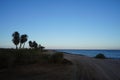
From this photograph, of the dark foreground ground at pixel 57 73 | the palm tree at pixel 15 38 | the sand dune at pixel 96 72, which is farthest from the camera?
the palm tree at pixel 15 38

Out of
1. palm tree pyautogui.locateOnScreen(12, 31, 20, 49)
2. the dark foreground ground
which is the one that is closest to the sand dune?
the dark foreground ground

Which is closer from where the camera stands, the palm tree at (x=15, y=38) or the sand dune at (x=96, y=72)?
the sand dune at (x=96, y=72)

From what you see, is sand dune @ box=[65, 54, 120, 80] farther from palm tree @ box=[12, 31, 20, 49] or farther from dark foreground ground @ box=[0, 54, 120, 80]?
palm tree @ box=[12, 31, 20, 49]

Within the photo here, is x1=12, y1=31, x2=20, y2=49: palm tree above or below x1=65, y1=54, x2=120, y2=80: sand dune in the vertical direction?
above

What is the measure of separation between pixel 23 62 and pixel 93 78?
33.1ft

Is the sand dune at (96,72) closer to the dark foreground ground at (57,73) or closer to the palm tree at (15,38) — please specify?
the dark foreground ground at (57,73)

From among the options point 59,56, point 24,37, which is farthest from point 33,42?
point 59,56

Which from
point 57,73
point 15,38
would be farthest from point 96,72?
point 15,38

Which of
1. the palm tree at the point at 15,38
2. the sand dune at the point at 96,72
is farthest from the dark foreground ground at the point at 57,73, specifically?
the palm tree at the point at 15,38

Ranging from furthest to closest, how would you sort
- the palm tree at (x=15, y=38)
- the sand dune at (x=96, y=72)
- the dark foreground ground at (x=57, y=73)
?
the palm tree at (x=15, y=38) → the sand dune at (x=96, y=72) → the dark foreground ground at (x=57, y=73)

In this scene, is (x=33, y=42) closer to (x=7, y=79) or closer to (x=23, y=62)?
(x=23, y=62)

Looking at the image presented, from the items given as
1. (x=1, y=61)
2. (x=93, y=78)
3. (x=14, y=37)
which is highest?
(x=14, y=37)

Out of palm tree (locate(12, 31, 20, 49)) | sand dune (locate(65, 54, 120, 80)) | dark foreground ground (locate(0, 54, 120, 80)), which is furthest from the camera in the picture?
palm tree (locate(12, 31, 20, 49))

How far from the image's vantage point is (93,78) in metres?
10.5
